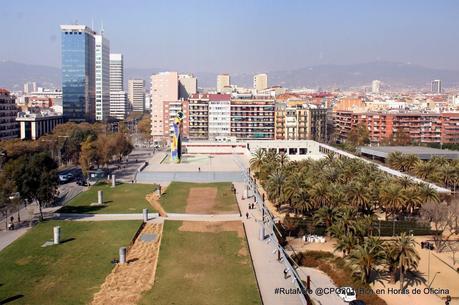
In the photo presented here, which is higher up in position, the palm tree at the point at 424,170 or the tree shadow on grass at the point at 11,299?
the palm tree at the point at 424,170

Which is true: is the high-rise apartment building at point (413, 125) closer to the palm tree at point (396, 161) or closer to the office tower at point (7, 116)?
the palm tree at point (396, 161)

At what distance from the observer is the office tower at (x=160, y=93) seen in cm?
11475

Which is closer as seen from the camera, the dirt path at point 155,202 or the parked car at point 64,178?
the dirt path at point 155,202

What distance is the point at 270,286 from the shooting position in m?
24.0

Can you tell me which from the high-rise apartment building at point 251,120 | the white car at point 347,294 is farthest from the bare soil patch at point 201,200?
the high-rise apartment building at point 251,120

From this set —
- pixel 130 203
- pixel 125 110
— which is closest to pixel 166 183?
pixel 130 203

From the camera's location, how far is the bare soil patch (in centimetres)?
4084

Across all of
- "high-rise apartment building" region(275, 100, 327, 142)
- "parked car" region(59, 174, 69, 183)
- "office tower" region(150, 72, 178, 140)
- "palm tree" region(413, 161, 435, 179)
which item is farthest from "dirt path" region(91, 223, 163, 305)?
"office tower" region(150, 72, 178, 140)

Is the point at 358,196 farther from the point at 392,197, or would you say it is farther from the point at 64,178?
the point at 64,178

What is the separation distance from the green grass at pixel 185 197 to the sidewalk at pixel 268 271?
6.36 meters

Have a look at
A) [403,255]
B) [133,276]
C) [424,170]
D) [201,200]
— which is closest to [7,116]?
[201,200]

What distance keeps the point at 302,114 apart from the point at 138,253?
67001 mm

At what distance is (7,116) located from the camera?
83125 mm

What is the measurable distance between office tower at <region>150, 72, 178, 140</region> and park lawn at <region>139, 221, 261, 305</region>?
3260 inches
